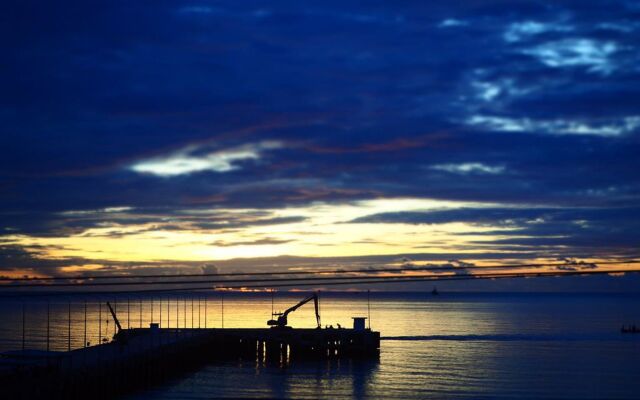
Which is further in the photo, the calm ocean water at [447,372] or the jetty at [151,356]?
the calm ocean water at [447,372]

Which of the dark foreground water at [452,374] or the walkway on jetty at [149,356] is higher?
the walkway on jetty at [149,356]

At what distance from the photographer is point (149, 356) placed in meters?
75.4

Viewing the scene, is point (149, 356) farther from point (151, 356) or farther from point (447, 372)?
point (447, 372)

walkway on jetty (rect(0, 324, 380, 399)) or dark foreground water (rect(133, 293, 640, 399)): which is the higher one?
walkway on jetty (rect(0, 324, 380, 399))

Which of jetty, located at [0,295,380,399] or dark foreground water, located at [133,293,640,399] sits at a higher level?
jetty, located at [0,295,380,399]

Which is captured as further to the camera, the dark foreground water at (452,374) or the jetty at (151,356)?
the dark foreground water at (452,374)

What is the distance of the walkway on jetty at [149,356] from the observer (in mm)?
53031

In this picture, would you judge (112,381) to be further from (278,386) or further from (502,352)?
(502,352)

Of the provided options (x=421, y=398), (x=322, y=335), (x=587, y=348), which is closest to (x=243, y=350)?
(x=322, y=335)

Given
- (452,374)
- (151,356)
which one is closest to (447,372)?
(452,374)

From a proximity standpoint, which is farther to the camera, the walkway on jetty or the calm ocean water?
the calm ocean water

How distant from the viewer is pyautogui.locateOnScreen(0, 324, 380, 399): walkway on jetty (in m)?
53.0

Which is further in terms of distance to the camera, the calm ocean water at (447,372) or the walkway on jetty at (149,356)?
the calm ocean water at (447,372)

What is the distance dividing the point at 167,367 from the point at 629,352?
6844cm
